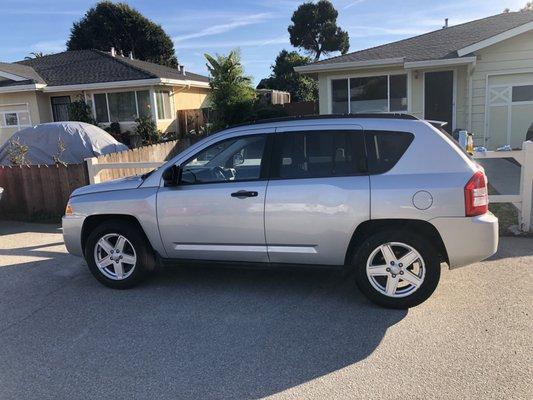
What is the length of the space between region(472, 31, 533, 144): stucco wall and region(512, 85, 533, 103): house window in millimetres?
517

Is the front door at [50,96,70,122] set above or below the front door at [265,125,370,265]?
above

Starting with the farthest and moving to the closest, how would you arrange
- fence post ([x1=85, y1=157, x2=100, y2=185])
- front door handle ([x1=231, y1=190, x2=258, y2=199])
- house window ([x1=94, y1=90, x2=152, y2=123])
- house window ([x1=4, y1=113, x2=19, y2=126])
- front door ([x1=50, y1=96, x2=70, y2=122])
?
1. front door ([x1=50, y1=96, x2=70, y2=122])
2. house window ([x1=4, y1=113, x2=19, y2=126])
3. house window ([x1=94, y1=90, x2=152, y2=123])
4. fence post ([x1=85, y1=157, x2=100, y2=185])
5. front door handle ([x1=231, y1=190, x2=258, y2=199])

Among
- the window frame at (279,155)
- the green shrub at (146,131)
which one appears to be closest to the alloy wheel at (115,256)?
the window frame at (279,155)

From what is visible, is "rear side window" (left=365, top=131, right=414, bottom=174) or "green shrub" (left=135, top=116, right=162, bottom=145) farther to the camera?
"green shrub" (left=135, top=116, right=162, bottom=145)

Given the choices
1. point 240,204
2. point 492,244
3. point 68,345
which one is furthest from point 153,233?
point 492,244

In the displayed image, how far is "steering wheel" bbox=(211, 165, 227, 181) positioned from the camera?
5125 millimetres

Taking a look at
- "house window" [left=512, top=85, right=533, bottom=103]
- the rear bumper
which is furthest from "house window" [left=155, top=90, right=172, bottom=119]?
the rear bumper

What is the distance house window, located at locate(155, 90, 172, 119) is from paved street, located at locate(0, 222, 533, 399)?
18.8 metres

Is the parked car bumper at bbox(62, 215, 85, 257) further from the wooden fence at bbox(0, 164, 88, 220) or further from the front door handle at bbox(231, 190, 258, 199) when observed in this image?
the wooden fence at bbox(0, 164, 88, 220)

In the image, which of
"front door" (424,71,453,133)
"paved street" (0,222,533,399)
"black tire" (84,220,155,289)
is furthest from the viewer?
"front door" (424,71,453,133)

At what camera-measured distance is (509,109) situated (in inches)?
586

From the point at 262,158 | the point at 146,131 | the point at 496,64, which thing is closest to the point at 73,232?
the point at 262,158

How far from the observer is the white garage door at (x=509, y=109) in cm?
1469

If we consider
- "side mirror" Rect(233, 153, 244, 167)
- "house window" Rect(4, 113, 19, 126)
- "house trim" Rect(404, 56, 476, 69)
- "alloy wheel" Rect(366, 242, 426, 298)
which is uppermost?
"house trim" Rect(404, 56, 476, 69)
